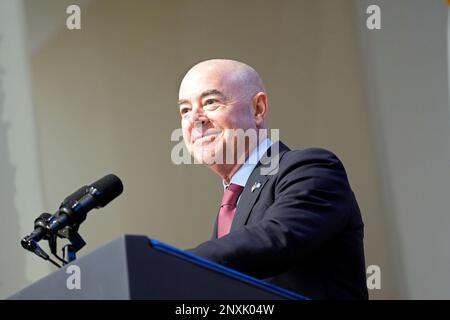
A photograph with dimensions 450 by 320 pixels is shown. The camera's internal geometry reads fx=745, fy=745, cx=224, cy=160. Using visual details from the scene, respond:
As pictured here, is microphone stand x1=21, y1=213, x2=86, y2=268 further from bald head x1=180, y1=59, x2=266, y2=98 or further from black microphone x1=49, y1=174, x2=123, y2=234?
bald head x1=180, y1=59, x2=266, y2=98

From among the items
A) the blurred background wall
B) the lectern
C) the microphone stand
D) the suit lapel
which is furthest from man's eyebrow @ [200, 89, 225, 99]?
the blurred background wall

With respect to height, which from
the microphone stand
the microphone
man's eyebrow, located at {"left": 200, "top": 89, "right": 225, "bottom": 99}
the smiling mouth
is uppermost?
man's eyebrow, located at {"left": 200, "top": 89, "right": 225, "bottom": 99}

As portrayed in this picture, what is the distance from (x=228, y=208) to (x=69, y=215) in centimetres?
65

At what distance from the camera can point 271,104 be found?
12.1ft

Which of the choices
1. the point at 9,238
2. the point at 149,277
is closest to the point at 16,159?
the point at 9,238

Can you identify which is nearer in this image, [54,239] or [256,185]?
[54,239]

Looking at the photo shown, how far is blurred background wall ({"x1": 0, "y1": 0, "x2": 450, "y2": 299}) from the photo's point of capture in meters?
3.41

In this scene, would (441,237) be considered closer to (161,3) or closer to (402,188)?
(402,188)

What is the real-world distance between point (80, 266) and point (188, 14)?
272 centimetres

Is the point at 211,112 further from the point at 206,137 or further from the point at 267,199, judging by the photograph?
the point at 267,199

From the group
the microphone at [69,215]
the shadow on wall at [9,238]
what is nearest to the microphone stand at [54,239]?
the microphone at [69,215]

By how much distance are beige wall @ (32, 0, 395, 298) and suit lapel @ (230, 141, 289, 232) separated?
4.76 ft
